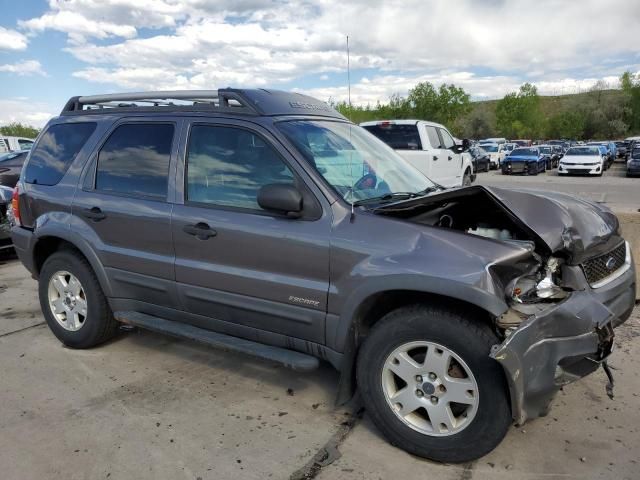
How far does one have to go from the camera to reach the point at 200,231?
3473 mm

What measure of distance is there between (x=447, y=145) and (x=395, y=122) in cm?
167

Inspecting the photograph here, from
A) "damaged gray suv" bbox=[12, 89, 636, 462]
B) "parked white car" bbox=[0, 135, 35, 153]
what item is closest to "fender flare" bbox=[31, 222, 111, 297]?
"damaged gray suv" bbox=[12, 89, 636, 462]

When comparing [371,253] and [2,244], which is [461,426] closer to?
[371,253]

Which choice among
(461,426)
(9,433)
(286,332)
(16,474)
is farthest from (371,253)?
(9,433)

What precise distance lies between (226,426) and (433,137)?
9441 millimetres

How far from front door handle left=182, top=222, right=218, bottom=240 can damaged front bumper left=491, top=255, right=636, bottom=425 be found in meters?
1.89

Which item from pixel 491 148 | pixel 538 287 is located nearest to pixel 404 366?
pixel 538 287

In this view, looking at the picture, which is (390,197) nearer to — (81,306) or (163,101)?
(163,101)

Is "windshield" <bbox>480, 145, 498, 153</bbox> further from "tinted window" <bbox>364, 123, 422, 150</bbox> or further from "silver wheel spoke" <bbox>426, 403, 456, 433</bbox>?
"silver wheel spoke" <bbox>426, 403, 456, 433</bbox>

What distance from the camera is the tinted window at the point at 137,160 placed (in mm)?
3771

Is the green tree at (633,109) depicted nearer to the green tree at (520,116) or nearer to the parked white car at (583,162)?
the green tree at (520,116)

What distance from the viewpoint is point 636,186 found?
66.8 feet

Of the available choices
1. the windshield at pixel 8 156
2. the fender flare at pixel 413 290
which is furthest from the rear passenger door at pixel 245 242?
the windshield at pixel 8 156

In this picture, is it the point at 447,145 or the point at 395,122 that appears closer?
the point at 395,122
